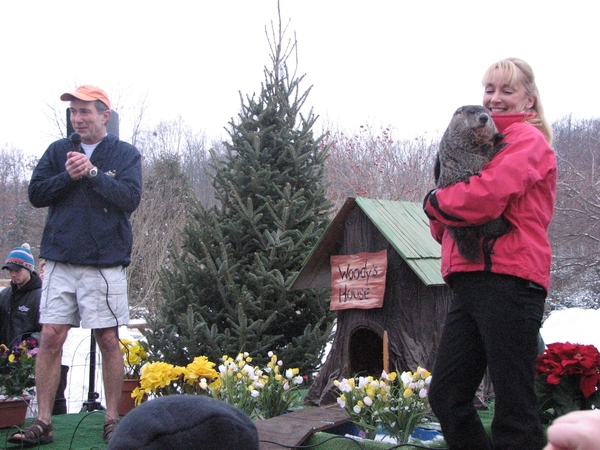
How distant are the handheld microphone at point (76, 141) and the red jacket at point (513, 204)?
2540 millimetres

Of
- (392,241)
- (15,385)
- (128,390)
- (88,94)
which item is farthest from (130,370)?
(392,241)

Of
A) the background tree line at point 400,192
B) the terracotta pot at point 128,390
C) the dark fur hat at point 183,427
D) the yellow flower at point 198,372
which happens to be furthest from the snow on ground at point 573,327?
the dark fur hat at point 183,427

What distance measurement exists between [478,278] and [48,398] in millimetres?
2822

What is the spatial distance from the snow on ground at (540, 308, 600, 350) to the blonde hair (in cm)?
740

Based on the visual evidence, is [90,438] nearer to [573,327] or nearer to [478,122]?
[478,122]

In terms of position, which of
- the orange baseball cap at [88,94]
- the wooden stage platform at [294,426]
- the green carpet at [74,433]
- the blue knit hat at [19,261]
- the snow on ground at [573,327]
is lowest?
the snow on ground at [573,327]

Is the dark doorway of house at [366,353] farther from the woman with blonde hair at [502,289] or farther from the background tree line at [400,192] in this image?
the background tree line at [400,192]

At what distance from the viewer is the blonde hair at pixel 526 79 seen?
2904mm

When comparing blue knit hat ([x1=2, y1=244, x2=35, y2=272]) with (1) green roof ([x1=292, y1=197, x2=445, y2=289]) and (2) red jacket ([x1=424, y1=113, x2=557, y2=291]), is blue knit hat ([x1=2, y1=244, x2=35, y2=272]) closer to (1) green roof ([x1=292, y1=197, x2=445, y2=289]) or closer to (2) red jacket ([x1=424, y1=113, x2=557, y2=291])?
(1) green roof ([x1=292, y1=197, x2=445, y2=289])

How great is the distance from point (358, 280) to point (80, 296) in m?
1.85

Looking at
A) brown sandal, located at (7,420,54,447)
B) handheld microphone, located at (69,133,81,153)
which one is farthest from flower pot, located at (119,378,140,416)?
handheld microphone, located at (69,133,81,153)

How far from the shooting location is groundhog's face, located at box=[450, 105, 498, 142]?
9.10 ft

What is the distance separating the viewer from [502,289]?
2.60 m

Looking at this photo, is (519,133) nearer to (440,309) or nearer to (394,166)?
(440,309)
